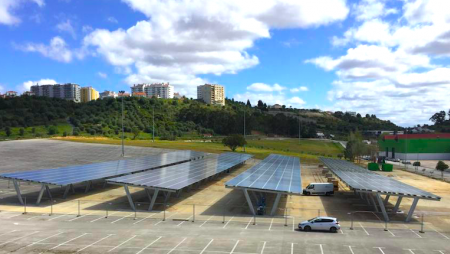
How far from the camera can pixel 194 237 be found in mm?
24594

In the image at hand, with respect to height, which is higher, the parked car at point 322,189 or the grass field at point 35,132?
the grass field at point 35,132

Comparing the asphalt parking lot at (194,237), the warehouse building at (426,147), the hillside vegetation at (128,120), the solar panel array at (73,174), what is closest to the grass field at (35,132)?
the hillside vegetation at (128,120)

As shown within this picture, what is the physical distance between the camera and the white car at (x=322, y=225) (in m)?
26.8

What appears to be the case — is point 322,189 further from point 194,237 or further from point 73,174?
point 73,174

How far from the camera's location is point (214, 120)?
175500 millimetres

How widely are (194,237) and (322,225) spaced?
33.6ft

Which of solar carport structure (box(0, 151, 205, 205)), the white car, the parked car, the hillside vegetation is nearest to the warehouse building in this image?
the hillside vegetation

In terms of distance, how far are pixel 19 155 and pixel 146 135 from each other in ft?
207

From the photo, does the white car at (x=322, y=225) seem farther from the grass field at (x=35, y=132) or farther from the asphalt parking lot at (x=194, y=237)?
the grass field at (x=35, y=132)

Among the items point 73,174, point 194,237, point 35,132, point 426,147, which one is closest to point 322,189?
point 194,237

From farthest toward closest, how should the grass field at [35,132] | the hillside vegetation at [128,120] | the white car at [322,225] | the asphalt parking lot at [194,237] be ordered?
1. the hillside vegetation at [128,120]
2. the grass field at [35,132]
3. the white car at [322,225]
4. the asphalt parking lot at [194,237]

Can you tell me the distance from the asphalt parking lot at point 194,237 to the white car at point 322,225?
0.63m

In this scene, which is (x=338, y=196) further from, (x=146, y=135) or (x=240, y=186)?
(x=146, y=135)

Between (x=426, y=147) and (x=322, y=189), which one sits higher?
(x=426, y=147)
